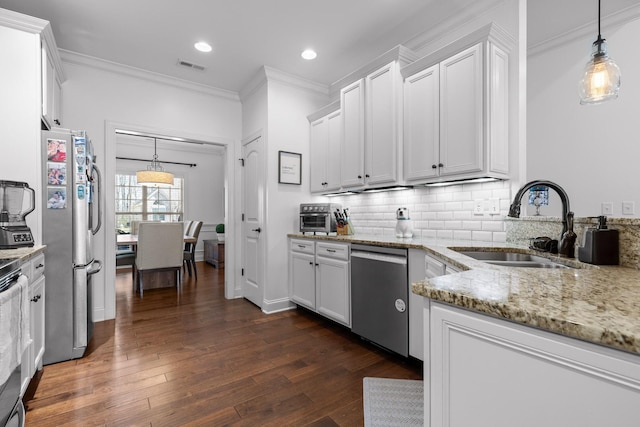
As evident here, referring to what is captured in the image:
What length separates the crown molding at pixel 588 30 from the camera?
8.79 ft

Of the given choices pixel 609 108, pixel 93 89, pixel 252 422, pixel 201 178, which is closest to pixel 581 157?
pixel 609 108

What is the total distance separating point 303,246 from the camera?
137 inches

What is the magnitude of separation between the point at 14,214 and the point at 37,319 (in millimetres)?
721

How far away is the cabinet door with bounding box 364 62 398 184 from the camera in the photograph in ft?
9.29

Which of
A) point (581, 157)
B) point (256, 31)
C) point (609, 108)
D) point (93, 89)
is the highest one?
point (256, 31)

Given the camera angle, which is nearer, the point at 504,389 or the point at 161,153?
the point at 504,389

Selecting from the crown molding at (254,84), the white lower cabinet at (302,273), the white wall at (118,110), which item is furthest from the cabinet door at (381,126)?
the white wall at (118,110)

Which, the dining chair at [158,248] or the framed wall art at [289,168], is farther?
the dining chair at [158,248]

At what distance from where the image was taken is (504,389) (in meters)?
0.73

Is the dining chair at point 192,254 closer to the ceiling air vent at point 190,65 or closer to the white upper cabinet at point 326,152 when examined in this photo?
the white upper cabinet at point 326,152

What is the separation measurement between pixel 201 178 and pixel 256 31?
18.0 ft

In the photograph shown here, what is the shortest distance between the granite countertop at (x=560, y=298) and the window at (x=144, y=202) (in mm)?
7407

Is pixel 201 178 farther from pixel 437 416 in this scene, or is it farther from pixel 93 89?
pixel 437 416

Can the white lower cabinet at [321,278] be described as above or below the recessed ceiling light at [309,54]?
below
